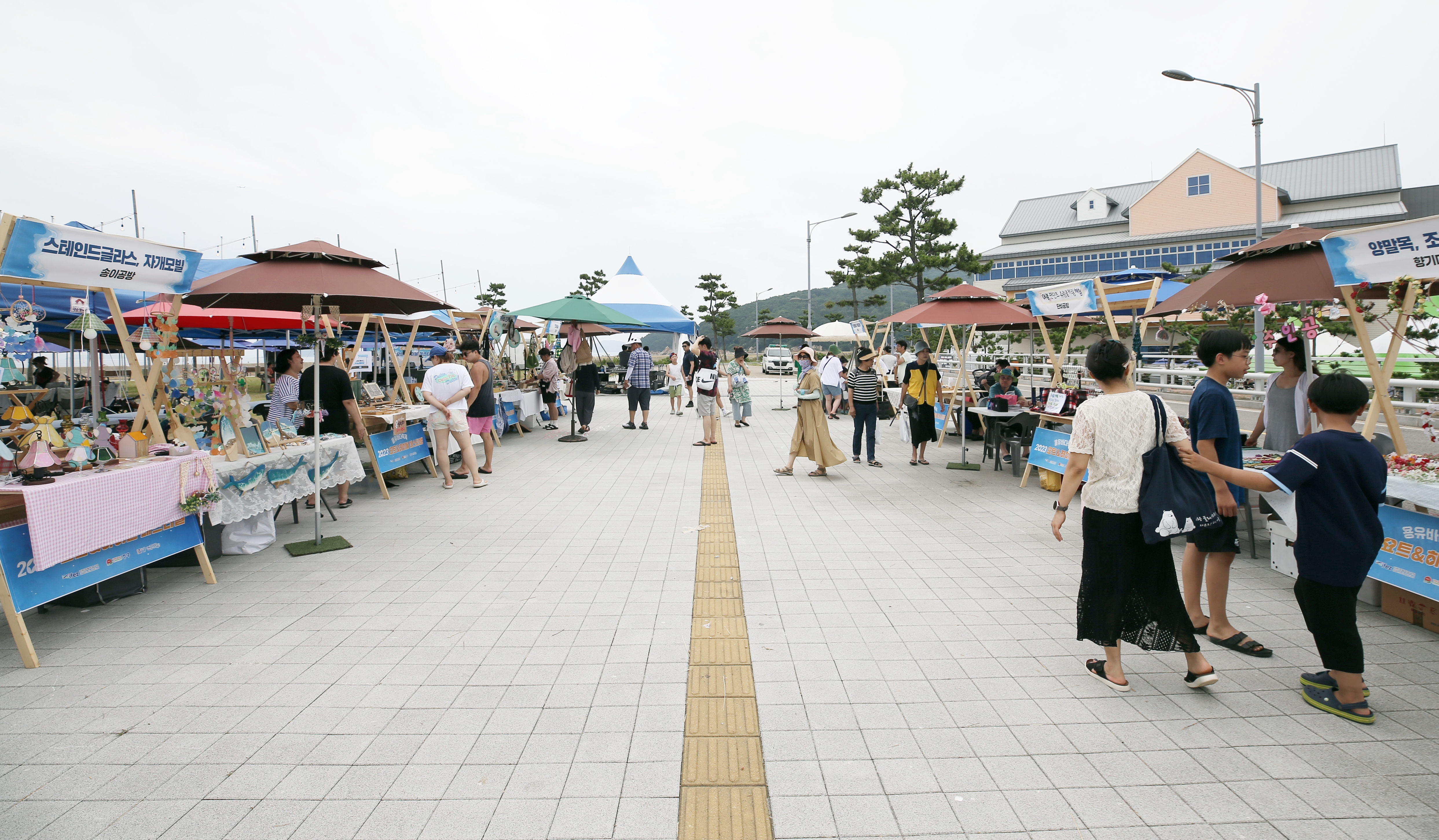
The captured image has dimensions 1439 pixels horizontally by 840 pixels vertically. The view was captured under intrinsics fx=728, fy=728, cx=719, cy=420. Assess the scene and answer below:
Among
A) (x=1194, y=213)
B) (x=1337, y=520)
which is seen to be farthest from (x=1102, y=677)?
(x=1194, y=213)

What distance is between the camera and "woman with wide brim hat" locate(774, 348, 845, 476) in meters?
8.98

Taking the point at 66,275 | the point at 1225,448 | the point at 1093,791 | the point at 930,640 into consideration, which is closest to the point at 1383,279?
the point at 1225,448

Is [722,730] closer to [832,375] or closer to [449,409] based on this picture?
[449,409]

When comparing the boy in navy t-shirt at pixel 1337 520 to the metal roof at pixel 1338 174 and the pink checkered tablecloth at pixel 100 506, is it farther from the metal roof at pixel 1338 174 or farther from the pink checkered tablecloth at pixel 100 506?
the metal roof at pixel 1338 174

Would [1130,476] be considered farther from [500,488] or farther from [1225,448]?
[500,488]

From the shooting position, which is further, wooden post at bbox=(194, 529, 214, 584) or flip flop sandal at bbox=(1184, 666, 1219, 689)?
wooden post at bbox=(194, 529, 214, 584)

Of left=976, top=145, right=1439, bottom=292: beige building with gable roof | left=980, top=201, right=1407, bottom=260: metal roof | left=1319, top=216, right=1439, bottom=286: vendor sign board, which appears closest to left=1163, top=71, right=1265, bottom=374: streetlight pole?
left=1319, top=216, right=1439, bottom=286: vendor sign board

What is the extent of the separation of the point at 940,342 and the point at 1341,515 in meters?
9.97

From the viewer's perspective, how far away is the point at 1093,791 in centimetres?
259

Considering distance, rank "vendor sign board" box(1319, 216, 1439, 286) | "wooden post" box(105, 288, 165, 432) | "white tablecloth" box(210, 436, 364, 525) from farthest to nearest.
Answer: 1. "white tablecloth" box(210, 436, 364, 525)
2. "wooden post" box(105, 288, 165, 432)
3. "vendor sign board" box(1319, 216, 1439, 286)

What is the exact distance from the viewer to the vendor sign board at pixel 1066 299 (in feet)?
25.6

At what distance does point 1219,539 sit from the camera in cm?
372

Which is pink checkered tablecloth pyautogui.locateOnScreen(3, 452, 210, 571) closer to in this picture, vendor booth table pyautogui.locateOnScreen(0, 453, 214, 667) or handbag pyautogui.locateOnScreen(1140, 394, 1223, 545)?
vendor booth table pyautogui.locateOnScreen(0, 453, 214, 667)

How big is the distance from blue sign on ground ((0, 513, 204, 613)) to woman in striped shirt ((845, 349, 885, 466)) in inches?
287
